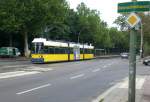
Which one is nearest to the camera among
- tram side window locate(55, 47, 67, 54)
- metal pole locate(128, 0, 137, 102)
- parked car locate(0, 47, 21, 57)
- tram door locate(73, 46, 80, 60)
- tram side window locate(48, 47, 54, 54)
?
metal pole locate(128, 0, 137, 102)

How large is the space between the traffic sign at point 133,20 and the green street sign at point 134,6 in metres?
0.18

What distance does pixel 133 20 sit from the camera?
466 inches

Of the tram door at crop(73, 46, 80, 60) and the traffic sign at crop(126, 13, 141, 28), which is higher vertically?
the traffic sign at crop(126, 13, 141, 28)

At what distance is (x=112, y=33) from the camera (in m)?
160

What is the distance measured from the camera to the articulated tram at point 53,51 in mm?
48438

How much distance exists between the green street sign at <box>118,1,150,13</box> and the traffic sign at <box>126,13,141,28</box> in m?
0.18

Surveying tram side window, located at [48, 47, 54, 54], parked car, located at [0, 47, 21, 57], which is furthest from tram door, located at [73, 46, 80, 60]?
parked car, located at [0, 47, 21, 57]

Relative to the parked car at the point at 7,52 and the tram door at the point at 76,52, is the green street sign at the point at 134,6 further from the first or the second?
the parked car at the point at 7,52

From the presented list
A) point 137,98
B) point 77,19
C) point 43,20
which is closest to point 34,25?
point 43,20

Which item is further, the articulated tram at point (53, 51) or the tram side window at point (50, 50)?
the tram side window at point (50, 50)

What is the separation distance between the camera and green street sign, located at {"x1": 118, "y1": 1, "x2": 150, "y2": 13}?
465 inches

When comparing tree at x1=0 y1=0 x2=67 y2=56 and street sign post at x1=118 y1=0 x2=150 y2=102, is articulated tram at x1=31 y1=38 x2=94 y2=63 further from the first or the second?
street sign post at x1=118 y1=0 x2=150 y2=102

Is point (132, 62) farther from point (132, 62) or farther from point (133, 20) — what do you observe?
point (133, 20)

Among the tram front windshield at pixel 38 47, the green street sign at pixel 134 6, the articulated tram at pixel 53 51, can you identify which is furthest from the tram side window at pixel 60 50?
the green street sign at pixel 134 6
